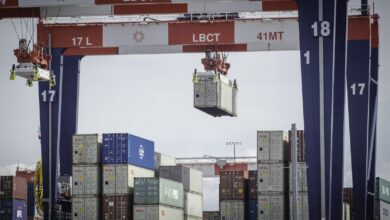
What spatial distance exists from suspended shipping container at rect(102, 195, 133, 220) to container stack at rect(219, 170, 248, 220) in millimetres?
5430

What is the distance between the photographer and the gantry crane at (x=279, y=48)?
38.6 metres

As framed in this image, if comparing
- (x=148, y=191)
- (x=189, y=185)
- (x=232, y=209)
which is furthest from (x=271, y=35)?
(x=189, y=185)

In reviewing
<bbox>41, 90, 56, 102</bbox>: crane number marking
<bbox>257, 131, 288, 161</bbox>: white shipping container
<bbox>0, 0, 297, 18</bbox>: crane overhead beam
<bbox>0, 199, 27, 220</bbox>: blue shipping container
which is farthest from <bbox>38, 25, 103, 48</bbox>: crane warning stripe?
<bbox>257, 131, 288, 161</bbox>: white shipping container

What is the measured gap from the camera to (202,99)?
4847 centimetres

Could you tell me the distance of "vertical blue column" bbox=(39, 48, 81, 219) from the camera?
47.0 m

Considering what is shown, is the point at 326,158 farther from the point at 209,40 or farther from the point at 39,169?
the point at 39,169

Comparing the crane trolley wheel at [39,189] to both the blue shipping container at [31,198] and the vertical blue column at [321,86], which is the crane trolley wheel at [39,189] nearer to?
the blue shipping container at [31,198]

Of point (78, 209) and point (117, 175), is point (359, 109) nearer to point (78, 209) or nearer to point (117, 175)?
point (117, 175)

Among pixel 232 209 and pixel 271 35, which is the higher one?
pixel 271 35

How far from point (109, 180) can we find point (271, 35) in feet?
34.8

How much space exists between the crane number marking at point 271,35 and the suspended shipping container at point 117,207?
10184mm

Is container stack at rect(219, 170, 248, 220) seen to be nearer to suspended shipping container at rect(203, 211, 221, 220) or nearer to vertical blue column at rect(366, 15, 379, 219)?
vertical blue column at rect(366, 15, 379, 219)

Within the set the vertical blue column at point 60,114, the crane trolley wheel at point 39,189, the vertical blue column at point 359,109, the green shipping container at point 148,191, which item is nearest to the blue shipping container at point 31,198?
the vertical blue column at point 60,114

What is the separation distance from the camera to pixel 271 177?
4494 cm
